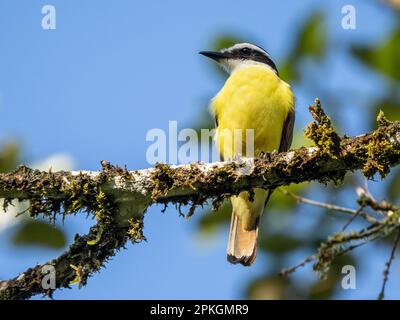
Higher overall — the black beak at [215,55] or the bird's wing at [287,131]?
the black beak at [215,55]

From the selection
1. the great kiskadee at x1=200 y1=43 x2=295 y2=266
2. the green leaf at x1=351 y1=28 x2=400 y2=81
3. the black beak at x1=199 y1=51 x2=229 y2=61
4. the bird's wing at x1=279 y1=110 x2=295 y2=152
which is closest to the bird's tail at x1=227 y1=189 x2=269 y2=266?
the great kiskadee at x1=200 y1=43 x2=295 y2=266

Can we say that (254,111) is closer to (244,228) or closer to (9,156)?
(244,228)

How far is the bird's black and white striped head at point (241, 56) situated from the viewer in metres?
7.29

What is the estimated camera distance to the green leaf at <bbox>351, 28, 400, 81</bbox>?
4996 mm

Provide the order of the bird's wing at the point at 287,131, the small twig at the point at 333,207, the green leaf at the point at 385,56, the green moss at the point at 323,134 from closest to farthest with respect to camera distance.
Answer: the small twig at the point at 333,207 < the green moss at the point at 323,134 < the green leaf at the point at 385,56 < the bird's wing at the point at 287,131

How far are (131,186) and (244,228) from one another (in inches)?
89.4

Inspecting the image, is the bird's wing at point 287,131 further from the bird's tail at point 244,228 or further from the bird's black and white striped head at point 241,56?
the bird's black and white striped head at point 241,56

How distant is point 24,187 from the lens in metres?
4.33

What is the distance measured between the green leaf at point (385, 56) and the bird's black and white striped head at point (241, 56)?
1.97 metres

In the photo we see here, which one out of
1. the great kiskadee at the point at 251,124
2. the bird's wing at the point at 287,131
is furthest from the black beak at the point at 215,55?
the bird's wing at the point at 287,131

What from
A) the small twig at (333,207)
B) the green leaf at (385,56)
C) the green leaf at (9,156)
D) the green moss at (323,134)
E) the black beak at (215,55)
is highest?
the black beak at (215,55)

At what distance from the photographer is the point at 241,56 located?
7539 mm

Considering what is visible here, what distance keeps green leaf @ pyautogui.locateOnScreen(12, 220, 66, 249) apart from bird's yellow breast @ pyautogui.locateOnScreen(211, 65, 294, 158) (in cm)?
204
